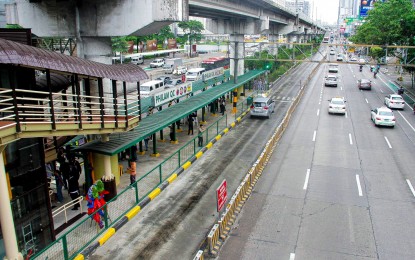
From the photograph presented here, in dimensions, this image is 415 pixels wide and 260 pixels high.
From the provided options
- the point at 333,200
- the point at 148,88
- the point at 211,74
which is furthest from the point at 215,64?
the point at 333,200

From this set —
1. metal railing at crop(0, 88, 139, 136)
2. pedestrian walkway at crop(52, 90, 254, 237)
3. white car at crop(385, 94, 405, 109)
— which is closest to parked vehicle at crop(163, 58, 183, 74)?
pedestrian walkway at crop(52, 90, 254, 237)

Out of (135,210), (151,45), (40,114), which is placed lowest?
(135,210)

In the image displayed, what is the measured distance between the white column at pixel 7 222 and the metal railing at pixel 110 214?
25.3 inches

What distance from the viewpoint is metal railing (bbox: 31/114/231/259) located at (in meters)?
10.3

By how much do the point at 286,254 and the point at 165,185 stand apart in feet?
23.4

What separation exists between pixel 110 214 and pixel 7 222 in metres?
4.27

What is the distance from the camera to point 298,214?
14.4 m

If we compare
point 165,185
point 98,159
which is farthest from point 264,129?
point 98,159

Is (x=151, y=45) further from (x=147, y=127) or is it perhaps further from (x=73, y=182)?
(x=73, y=182)

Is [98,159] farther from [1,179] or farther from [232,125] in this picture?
[232,125]

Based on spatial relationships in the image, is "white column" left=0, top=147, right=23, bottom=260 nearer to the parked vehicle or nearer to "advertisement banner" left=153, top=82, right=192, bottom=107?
"advertisement banner" left=153, top=82, right=192, bottom=107

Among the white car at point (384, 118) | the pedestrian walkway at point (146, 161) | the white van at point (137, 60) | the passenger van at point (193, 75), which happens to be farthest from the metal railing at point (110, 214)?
the white van at point (137, 60)

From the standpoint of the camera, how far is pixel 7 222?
9375mm

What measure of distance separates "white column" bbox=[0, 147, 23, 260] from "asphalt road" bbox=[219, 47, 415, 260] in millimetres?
5815
